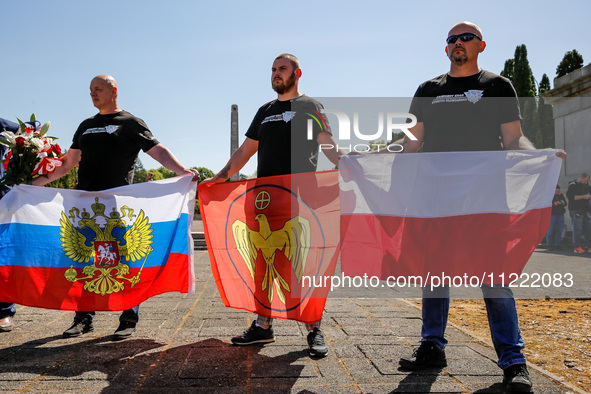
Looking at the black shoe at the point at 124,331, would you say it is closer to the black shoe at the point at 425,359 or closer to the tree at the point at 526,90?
the black shoe at the point at 425,359

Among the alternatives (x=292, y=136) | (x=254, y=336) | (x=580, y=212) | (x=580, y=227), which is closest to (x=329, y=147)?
(x=292, y=136)

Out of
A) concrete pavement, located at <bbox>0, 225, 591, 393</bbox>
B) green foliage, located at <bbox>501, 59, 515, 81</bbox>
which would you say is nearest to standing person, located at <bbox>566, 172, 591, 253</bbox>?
concrete pavement, located at <bbox>0, 225, 591, 393</bbox>

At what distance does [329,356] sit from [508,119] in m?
2.05

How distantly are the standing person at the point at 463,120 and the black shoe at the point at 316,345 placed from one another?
1.87 ft

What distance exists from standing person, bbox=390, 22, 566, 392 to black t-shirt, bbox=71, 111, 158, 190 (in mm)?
2509

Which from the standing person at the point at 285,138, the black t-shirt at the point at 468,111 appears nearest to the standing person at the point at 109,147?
the standing person at the point at 285,138

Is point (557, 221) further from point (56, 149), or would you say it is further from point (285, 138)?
point (56, 149)

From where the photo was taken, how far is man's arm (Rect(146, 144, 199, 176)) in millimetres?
4457

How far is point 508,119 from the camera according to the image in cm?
331

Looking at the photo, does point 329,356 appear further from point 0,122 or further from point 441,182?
point 0,122

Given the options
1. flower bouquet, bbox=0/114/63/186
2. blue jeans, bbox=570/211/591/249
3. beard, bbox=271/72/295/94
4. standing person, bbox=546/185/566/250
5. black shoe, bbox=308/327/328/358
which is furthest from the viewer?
standing person, bbox=546/185/566/250

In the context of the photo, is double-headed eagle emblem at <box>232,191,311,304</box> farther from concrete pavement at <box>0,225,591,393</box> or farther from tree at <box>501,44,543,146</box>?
tree at <box>501,44,543,146</box>

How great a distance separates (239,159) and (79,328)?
78.6 inches

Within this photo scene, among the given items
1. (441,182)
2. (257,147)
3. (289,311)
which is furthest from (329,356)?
(257,147)
